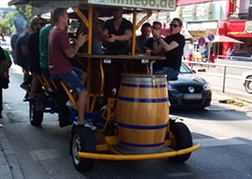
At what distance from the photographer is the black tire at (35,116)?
8133mm

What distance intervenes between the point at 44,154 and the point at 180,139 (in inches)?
84.2

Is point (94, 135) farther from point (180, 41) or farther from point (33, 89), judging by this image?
point (33, 89)

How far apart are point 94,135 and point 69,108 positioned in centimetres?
107

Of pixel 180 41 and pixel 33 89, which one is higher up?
pixel 180 41

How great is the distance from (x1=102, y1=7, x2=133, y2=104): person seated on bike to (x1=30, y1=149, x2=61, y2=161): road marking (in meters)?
1.15

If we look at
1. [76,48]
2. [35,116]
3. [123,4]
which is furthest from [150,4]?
[35,116]

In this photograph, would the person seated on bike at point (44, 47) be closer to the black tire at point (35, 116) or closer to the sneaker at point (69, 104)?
the sneaker at point (69, 104)

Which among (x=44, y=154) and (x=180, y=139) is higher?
(x=180, y=139)

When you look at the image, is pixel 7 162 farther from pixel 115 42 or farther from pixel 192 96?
pixel 192 96

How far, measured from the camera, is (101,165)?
5.82m

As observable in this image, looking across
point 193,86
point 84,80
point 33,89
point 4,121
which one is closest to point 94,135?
point 84,80

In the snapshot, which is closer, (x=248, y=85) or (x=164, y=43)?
(x=164, y=43)

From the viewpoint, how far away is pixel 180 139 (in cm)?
574

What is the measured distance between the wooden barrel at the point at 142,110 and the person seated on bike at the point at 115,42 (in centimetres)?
89
